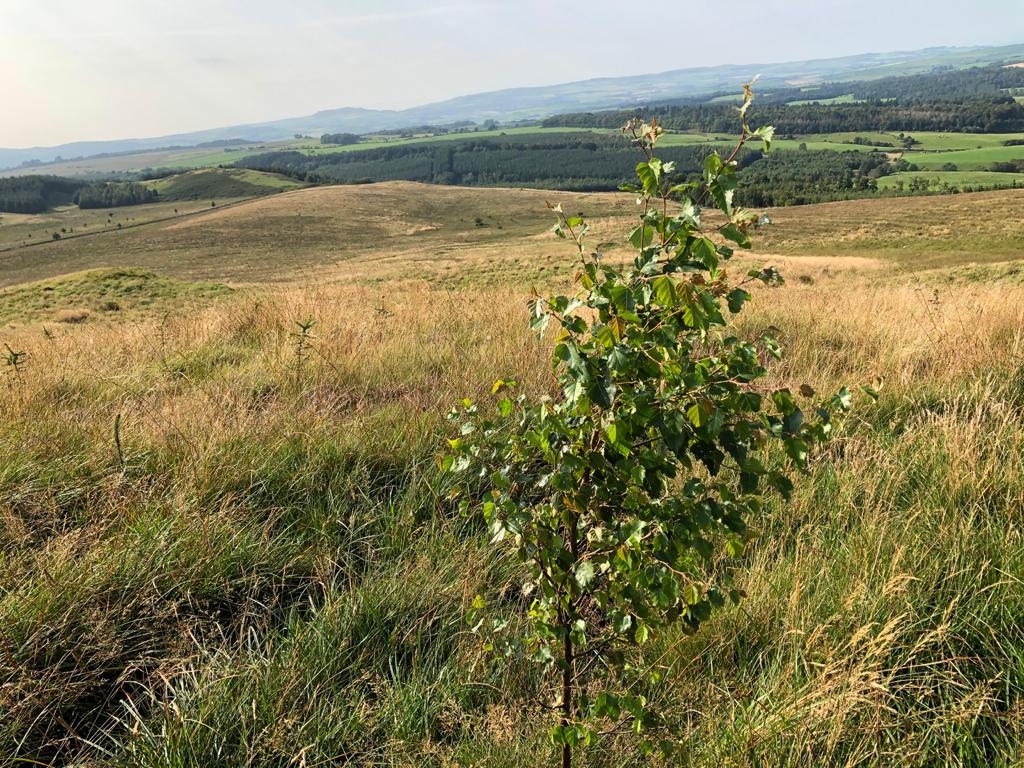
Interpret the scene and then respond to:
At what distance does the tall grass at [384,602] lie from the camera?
176cm

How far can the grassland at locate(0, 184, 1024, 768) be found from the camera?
177cm

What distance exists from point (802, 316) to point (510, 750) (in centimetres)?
635

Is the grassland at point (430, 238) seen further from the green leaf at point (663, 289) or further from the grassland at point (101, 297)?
the green leaf at point (663, 289)

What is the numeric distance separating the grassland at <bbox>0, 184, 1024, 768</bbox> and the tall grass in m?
0.01

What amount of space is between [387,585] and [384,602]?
8 cm

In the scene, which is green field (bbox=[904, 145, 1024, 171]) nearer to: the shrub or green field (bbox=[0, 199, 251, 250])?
the shrub

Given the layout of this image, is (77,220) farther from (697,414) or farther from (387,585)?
(697,414)

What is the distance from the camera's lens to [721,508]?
151 cm

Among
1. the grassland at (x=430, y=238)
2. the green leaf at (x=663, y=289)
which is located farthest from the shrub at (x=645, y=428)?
the grassland at (x=430, y=238)

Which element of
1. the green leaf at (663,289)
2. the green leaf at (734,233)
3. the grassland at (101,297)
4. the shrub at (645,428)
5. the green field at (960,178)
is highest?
the green leaf at (734,233)

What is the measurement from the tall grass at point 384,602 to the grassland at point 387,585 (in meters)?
0.01

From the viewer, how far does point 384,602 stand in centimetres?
233

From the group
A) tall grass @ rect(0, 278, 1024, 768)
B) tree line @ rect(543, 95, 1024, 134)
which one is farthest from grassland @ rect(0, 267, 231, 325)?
tree line @ rect(543, 95, 1024, 134)

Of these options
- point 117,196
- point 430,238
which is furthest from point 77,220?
point 430,238
